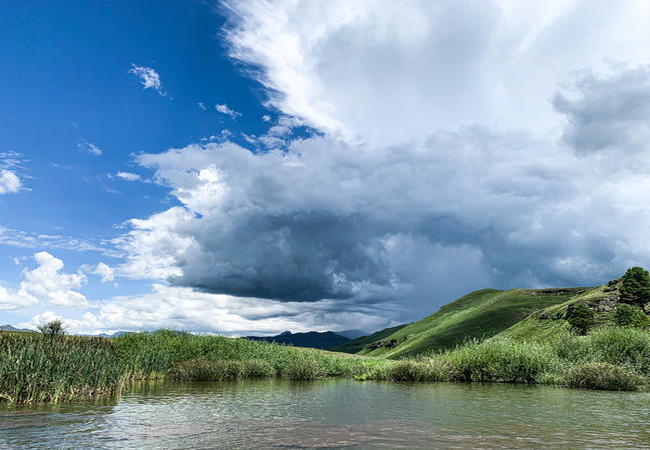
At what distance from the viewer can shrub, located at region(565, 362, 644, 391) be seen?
119ft

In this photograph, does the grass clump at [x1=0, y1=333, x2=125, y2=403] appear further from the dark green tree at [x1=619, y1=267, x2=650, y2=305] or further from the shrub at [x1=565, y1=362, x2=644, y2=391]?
the dark green tree at [x1=619, y1=267, x2=650, y2=305]

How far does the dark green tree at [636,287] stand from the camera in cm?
12294

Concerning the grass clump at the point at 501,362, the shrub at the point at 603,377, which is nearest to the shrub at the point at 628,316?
the grass clump at the point at 501,362

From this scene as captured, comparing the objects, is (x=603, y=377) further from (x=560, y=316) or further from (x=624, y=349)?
(x=560, y=316)

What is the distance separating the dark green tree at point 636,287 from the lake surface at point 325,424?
122363 mm

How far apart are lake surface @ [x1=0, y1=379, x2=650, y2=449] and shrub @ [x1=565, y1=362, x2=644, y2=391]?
1324cm

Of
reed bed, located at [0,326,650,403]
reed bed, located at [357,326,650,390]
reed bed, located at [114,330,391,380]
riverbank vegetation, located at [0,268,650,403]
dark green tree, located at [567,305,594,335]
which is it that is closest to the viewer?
riverbank vegetation, located at [0,268,650,403]

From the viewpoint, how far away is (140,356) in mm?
40969

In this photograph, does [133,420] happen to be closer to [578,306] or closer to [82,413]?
[82,413]

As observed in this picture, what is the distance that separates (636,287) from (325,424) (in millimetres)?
140815

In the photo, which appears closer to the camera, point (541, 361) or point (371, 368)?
point (541, 361)

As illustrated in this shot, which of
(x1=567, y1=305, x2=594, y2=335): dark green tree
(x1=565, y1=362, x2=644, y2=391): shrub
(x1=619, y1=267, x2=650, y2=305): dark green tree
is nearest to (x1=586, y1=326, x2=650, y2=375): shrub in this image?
(x1=565, y1=362, x2=644, y2=391): shrub

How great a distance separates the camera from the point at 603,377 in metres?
37.1

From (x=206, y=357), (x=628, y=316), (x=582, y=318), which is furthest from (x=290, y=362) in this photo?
(x=582, y=318)
